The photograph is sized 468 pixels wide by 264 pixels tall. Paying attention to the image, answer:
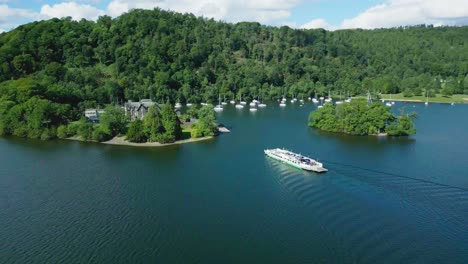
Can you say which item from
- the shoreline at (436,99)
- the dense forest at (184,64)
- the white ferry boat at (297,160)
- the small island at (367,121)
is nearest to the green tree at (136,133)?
the dense forest at (184,64)

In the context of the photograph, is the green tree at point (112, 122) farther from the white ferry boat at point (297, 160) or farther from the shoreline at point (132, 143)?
the white ferry boat at point (297, 160)

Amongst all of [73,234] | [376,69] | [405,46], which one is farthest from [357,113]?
[405,46]

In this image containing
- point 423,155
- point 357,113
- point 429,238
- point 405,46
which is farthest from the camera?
point 405,46

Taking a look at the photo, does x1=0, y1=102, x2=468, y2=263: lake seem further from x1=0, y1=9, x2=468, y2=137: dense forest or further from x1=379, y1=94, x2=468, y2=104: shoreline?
x1=379, y1=94, x2=468, y2=104: shoreline

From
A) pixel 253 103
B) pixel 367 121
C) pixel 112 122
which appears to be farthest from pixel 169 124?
pixel 253 103

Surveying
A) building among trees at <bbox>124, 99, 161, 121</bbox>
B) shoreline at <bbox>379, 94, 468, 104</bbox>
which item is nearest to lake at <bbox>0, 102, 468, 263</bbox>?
building among trees at <bbox>124, 99, 161, 121</bbox>

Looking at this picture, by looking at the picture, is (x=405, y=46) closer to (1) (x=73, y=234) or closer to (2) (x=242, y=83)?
(2) (x=242, y=83)
